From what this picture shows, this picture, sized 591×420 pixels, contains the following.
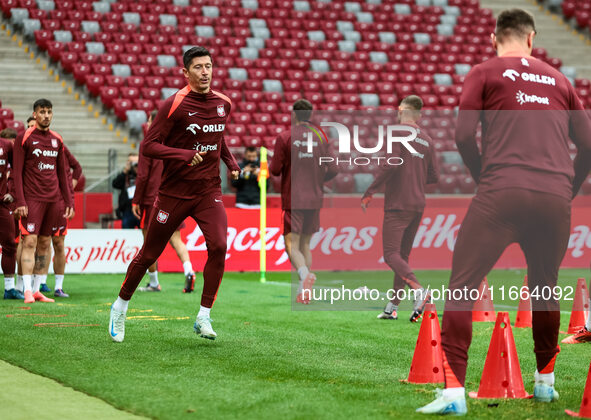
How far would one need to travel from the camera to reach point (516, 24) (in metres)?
4.72

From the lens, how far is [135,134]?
20.9 metres

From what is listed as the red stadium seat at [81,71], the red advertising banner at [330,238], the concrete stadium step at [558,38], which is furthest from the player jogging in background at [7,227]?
the concrete stadium step at [558,38]

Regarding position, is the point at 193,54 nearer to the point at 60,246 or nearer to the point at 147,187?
the point at 147,187

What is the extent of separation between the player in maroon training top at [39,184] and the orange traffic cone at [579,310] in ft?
17.6

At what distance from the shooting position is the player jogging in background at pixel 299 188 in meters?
10.5

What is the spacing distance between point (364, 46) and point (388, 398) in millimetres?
22617

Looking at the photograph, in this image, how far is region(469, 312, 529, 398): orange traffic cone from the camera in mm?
5152

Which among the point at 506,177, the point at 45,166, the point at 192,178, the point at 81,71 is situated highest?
the point at 506,177

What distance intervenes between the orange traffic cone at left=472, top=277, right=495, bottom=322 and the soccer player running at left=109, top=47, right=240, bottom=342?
3224 mm

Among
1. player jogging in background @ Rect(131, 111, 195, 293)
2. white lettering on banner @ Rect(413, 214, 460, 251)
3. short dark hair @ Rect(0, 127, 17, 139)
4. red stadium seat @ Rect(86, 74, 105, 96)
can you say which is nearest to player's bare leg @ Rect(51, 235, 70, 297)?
player jogging in background @ Rect(131, 111, 195, 293)

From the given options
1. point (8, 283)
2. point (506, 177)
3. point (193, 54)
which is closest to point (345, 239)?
point (8, 283)

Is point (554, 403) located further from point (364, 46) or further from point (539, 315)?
point (364, 46)

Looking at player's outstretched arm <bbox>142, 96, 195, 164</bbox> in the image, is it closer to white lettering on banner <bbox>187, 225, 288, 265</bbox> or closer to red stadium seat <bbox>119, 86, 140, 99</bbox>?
white lettering on banner <bbox>187, 225, 288, 265</bbox>

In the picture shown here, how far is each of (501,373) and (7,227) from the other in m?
6.75
